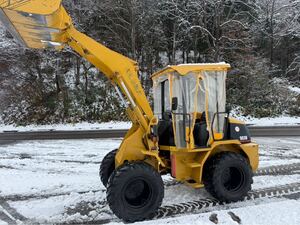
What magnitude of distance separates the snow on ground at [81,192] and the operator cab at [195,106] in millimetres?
1183

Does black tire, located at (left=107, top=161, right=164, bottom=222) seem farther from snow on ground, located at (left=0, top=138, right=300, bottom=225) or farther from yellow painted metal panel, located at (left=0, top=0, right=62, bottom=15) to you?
yellow painted metal panel, located at (left=0, top=0, right=62, bottom=15)

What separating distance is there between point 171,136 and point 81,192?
2277 mm

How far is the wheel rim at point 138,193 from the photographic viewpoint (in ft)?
19.5

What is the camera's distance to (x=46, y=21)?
5277 millimetres

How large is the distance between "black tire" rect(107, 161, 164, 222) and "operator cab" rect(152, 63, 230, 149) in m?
0.87

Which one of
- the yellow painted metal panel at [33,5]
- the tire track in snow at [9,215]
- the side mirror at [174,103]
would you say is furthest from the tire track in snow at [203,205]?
the yellow painted metal panel at [33,5]

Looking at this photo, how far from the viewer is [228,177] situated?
22.4ft

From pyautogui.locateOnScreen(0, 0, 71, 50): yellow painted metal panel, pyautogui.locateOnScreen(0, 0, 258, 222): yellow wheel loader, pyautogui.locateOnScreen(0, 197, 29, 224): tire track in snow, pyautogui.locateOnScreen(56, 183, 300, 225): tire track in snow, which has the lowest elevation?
pyautogui.locateOnScreen(0, 197, 29, 224): tire track in snow

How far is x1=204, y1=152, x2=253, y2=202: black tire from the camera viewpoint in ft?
21.4

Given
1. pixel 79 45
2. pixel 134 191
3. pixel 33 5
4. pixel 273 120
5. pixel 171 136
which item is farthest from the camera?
pixel 273 120

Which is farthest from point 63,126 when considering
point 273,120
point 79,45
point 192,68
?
point 192,68

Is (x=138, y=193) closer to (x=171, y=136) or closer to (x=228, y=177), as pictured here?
(x=171, y=136)

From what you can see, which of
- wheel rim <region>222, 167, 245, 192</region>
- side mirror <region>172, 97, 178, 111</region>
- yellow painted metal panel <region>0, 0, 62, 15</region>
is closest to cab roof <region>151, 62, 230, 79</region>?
side mirror <region>172, 97, 178, 111</region>

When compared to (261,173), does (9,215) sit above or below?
below
